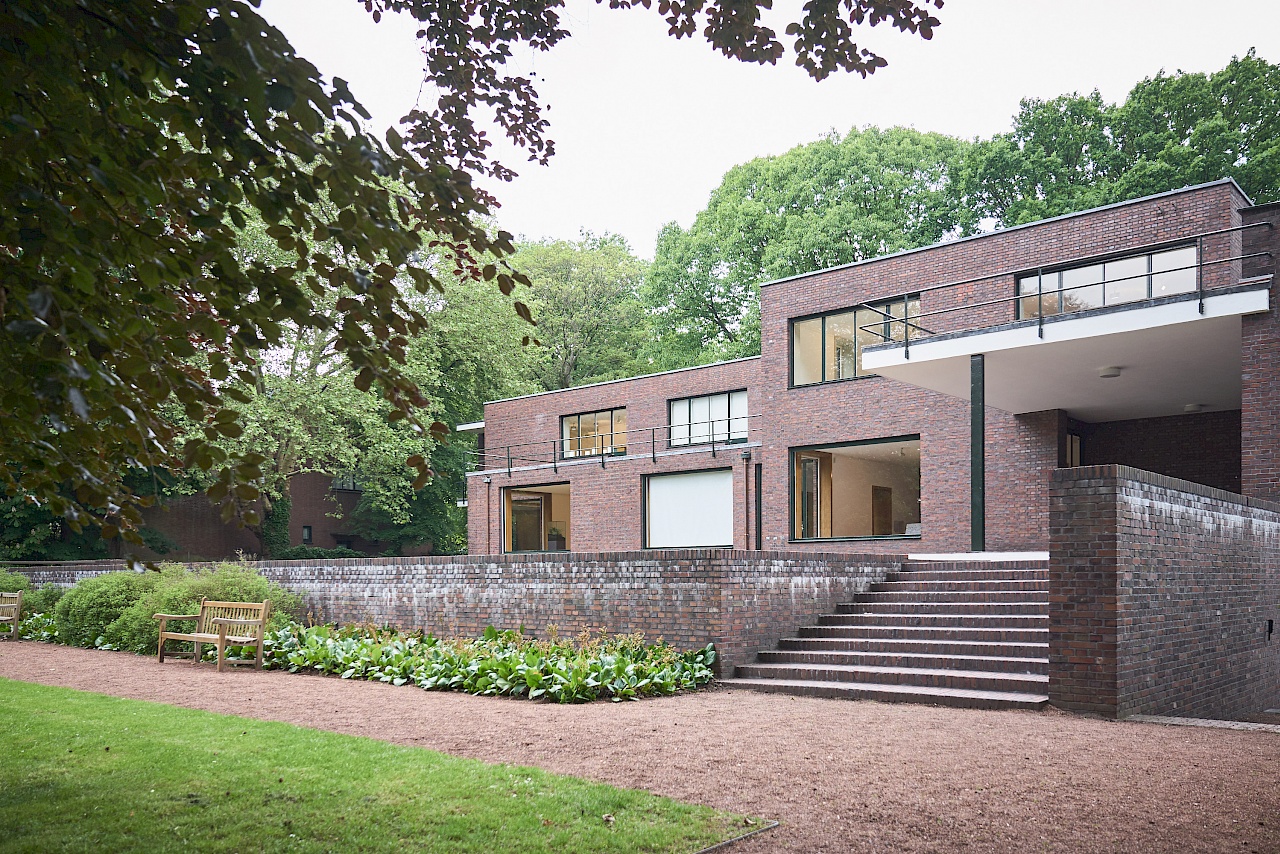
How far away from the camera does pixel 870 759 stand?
6645mm

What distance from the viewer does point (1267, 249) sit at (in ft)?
50.2

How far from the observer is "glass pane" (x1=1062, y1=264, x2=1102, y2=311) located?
17922mm

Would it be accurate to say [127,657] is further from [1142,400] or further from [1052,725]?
[1142,400]

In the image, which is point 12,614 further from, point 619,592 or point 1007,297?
point 1007,297

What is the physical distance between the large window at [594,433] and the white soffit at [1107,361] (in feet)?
39.7

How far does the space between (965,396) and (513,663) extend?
12145mm

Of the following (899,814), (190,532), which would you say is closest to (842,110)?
(190,532)

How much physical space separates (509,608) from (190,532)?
28.6 m

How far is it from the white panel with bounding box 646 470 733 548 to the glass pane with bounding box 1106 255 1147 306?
10.7 meters

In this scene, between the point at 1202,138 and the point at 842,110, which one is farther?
the point at 842,110

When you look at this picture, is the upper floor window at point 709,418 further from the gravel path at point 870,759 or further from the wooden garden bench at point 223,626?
the gravel path at point 870,759

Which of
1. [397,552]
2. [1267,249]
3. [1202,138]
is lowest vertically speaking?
[397,552]

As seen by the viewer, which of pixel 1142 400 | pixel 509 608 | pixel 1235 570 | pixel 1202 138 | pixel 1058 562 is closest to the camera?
pixel 1058 562

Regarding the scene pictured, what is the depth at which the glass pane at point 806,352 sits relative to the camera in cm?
2255
